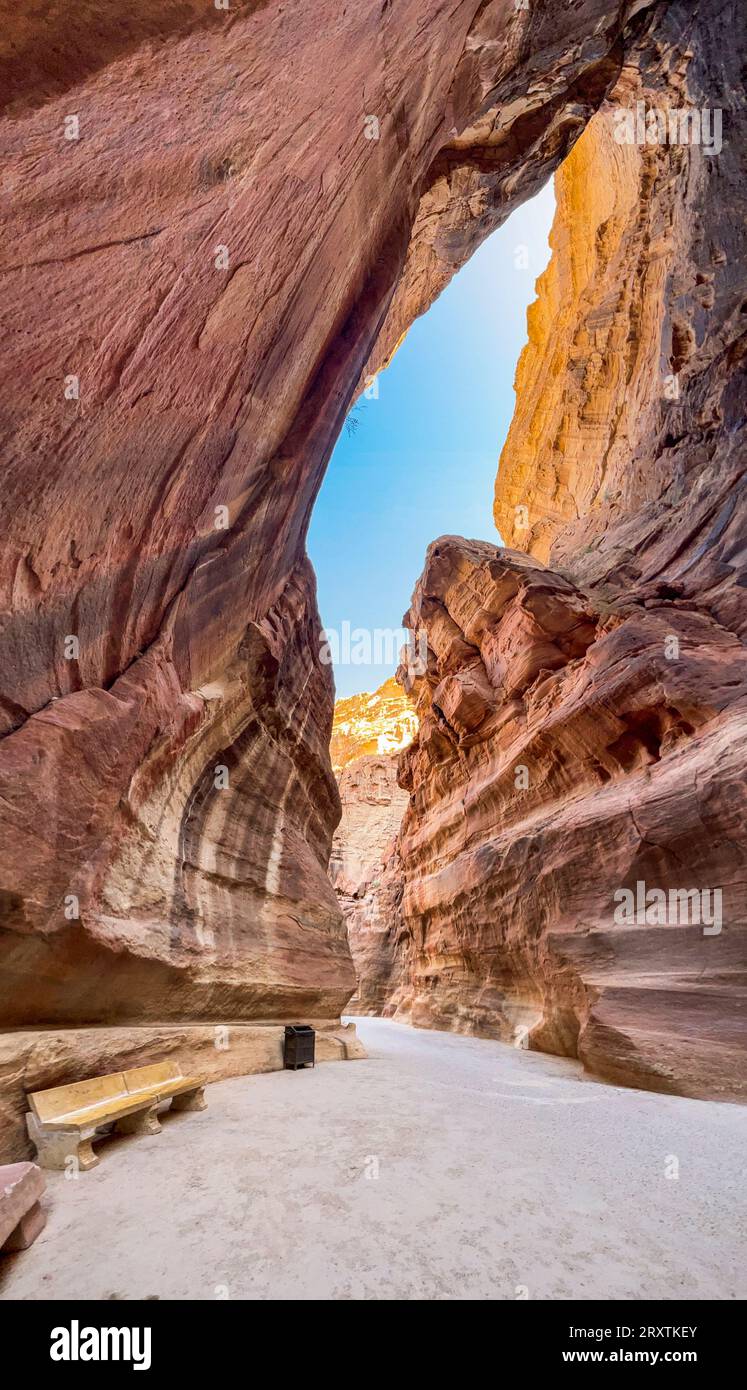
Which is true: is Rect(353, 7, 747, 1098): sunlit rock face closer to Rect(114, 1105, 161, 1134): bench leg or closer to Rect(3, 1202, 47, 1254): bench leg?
Rect(114, 1105, 161, 1134): bench leg

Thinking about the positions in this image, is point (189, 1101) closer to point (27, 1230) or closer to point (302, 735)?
point (27, 1230)

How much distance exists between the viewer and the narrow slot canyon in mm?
3402

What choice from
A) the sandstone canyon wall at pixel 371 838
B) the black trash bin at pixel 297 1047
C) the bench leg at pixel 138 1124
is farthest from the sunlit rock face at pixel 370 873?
the bench leg at pixel 138 1124

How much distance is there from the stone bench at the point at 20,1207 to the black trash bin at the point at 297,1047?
15.5ft

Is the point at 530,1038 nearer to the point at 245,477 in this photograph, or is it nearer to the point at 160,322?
the point at 245,477

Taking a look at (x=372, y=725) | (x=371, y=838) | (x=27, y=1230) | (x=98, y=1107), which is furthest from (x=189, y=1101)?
(x=372, y=725)

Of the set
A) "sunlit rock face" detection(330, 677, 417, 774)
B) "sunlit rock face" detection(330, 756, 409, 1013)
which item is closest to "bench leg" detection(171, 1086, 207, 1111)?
Answer: "sunlit rock face" detection(330, 756, 409, 1013)

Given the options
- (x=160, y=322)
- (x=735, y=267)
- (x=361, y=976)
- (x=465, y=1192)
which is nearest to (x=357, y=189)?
(x=160, y=322)

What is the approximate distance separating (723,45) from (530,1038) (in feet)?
103

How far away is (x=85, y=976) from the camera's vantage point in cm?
514

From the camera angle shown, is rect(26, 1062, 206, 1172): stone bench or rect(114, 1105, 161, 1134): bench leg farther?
rect(114, 1105, 161, 1134): bench leg

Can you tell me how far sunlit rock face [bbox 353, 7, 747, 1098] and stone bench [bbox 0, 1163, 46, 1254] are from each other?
6415mm

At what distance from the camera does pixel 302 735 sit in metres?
11.1

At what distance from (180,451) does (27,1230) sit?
7106 mm
